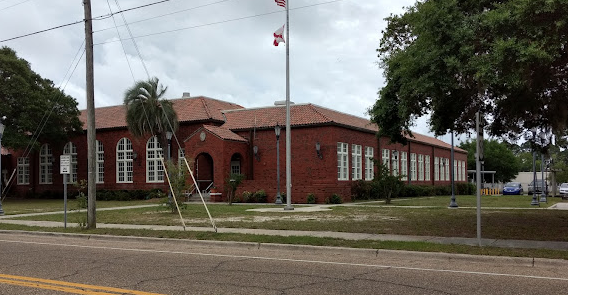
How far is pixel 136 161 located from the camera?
42750 mm

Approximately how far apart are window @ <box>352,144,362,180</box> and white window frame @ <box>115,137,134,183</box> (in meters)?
19.0

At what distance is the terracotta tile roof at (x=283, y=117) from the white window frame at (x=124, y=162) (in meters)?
9.21

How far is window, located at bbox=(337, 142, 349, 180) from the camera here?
3716 centimetres

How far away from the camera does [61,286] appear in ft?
24.2

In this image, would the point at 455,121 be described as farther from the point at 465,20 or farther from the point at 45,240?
the point at 45,240

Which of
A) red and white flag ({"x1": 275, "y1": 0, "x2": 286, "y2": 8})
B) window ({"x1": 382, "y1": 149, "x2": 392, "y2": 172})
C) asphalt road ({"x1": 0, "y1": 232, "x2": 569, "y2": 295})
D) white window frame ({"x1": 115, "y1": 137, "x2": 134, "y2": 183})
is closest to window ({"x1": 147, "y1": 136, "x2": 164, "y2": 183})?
white window frame ({"x1": 115, "y1": 137, "x2": 134, "y2": 183})

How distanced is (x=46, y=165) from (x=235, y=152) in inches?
878

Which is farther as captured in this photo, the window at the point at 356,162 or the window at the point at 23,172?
the window at the point at 23,172

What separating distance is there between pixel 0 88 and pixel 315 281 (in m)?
38.4

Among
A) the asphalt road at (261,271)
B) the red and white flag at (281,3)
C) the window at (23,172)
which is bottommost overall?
the asphalt road at (261,271)

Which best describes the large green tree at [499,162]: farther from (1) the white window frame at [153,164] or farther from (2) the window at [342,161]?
(1) the white window frame at [153,164]

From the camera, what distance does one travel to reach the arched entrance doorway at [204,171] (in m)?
39.6

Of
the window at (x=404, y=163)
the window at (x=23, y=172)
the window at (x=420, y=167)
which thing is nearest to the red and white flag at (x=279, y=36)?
the window at (x=404, y=163)
